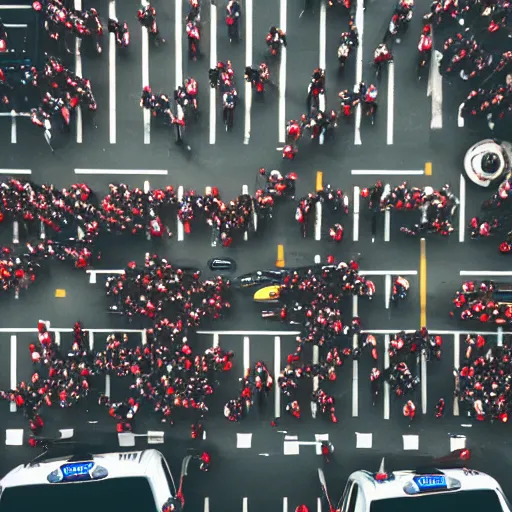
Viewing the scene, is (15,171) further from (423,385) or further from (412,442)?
(412,442)

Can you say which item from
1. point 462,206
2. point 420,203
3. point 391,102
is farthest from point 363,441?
point 391,102

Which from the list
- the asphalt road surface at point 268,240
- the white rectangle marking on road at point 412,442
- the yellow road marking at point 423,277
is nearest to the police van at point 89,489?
the asphalt road surface at point 268,240

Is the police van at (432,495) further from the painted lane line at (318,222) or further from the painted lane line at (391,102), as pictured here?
the painted lane line at (391,102)

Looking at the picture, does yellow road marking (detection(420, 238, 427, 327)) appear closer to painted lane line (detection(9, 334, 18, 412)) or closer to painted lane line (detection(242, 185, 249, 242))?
painted lane line (detection(242, 185, 249, 242))

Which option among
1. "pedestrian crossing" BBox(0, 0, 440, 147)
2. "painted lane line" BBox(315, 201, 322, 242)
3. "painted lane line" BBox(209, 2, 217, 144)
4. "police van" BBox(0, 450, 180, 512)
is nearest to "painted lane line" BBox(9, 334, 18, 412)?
"police van" BBox(0, 450, 180, 512)

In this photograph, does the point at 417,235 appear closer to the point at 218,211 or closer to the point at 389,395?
the point at 389,395

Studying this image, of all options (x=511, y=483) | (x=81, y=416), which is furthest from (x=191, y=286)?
(x=511, y=483)
